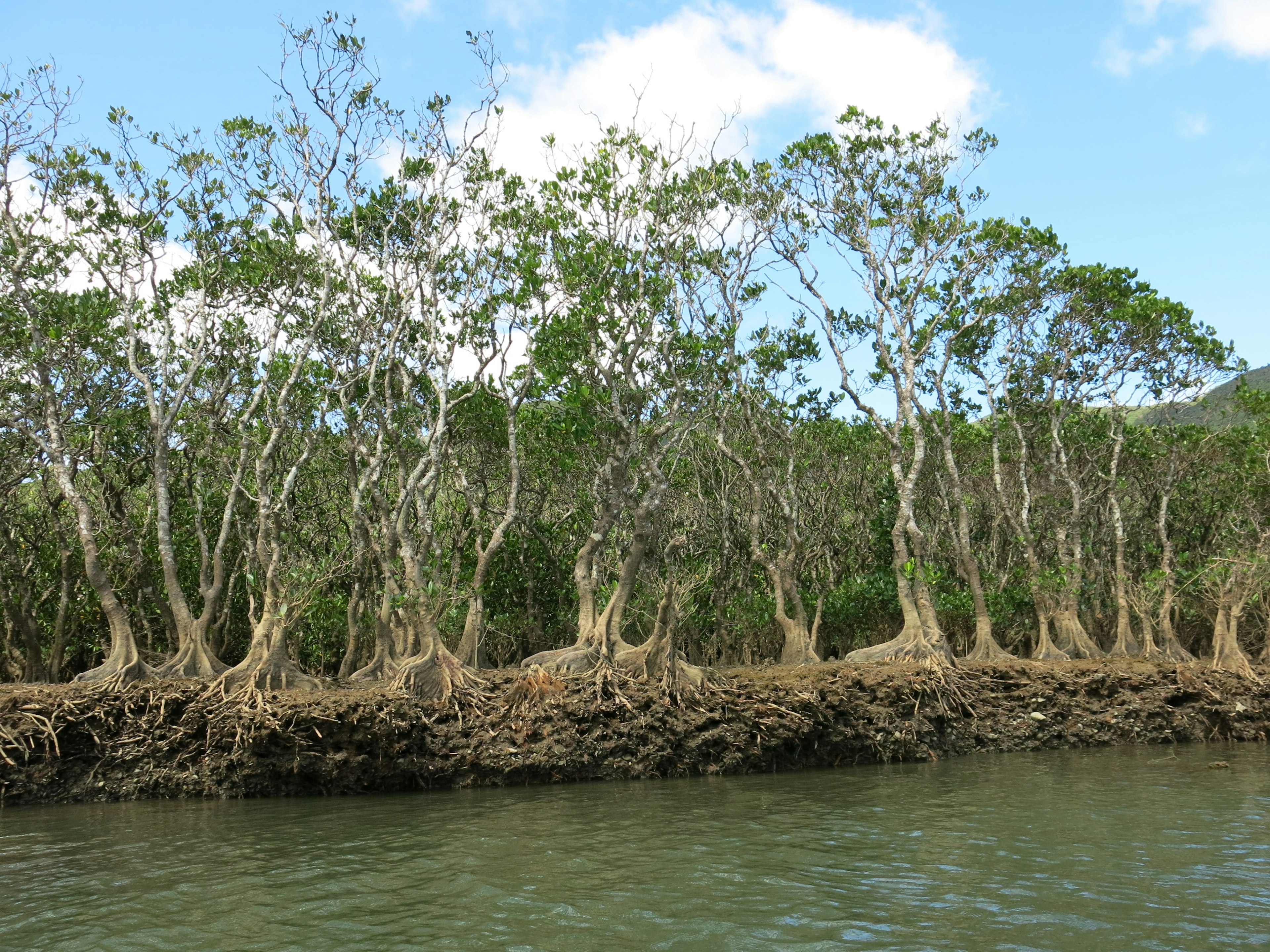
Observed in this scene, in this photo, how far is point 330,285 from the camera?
21.9 metres

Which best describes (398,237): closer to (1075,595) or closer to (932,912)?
(932,912)

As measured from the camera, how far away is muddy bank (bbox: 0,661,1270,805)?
17.7m

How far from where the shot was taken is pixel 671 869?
440 inches

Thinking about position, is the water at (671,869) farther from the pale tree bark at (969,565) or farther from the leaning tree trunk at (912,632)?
the pale tree bark at (969,565)

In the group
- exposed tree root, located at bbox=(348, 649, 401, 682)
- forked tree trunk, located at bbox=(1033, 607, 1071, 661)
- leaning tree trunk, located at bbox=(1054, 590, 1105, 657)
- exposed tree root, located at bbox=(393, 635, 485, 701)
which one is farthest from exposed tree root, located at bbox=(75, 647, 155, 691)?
leaning tree trunk, located at bbox=(1054, 590, 1105, 657)

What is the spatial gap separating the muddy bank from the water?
0.79 metres

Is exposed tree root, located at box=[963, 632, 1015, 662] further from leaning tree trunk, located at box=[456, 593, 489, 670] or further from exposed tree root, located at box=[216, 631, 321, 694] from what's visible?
exposed tree root, located at box=[216, 631, 321, 694]

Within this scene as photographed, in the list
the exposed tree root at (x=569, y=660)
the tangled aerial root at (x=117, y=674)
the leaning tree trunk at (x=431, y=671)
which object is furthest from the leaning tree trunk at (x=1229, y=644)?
the tangled aerial root at (x=117, y=674)

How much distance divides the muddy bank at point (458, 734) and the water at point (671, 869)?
0.79m

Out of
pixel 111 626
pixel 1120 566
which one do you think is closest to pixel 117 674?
pixel 111 626

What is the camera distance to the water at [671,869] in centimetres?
880

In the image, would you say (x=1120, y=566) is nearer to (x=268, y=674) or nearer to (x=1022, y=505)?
(x=1022, y=505)

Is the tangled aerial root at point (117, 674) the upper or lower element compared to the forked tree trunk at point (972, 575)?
lower

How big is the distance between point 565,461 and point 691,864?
Result: 13811mm
